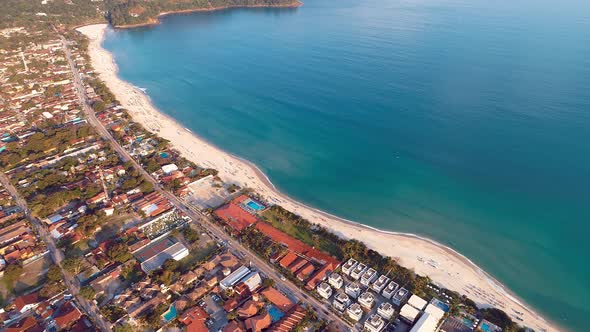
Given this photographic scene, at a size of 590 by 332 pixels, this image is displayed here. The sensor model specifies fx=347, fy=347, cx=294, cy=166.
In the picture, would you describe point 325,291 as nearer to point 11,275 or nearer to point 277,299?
point 277,299

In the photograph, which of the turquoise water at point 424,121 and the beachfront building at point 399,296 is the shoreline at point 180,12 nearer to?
the turquoise water at point 424,121

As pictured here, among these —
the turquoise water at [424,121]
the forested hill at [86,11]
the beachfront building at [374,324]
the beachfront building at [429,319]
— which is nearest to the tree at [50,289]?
the turquoise water at [424,121]

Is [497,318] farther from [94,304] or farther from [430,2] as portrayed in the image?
[430,2]

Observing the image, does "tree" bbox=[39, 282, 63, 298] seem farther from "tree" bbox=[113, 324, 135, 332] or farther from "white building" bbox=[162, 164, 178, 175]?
"white building" bbox=[162, 164, 178, 175]

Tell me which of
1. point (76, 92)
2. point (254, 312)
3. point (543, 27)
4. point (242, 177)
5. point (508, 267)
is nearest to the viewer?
point (254, 312)

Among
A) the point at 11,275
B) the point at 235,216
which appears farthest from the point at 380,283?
the point at 11,275

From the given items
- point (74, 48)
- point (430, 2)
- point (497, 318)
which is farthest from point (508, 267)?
point (430, 2)

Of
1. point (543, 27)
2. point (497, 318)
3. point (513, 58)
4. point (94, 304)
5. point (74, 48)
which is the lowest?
point (94, 304)
